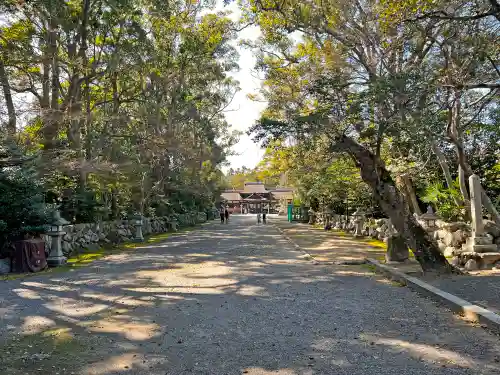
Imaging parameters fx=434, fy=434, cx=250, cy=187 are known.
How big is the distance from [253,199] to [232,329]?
8148 centimetres

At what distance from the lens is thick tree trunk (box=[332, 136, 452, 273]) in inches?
371

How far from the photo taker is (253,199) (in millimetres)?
87188

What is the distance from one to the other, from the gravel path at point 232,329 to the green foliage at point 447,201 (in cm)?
532

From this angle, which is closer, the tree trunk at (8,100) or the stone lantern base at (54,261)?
the stone lantern base at (54,261)

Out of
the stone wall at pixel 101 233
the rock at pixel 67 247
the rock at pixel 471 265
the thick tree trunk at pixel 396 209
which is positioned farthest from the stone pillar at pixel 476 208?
the rock at pixel 67 247

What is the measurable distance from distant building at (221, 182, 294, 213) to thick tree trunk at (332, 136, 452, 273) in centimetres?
7342

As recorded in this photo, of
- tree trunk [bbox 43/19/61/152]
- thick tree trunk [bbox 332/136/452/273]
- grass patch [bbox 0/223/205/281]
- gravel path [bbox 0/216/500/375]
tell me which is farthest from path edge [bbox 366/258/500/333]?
tree trunk [bbox 43/19/61/152]

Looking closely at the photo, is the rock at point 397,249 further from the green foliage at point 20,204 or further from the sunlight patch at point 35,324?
the green foliage at point 20,204

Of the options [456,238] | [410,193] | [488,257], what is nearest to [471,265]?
[488,257]

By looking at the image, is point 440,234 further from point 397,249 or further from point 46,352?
point 46,352

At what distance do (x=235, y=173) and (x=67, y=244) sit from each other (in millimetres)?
92369

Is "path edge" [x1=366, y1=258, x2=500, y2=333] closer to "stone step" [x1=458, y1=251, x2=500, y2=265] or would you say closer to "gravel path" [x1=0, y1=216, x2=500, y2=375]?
"gravel path" [x1=0, y1=216, x2=500, y2=375]

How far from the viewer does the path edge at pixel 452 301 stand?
224 inches

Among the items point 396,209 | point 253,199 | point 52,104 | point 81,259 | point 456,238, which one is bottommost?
point 81,259
